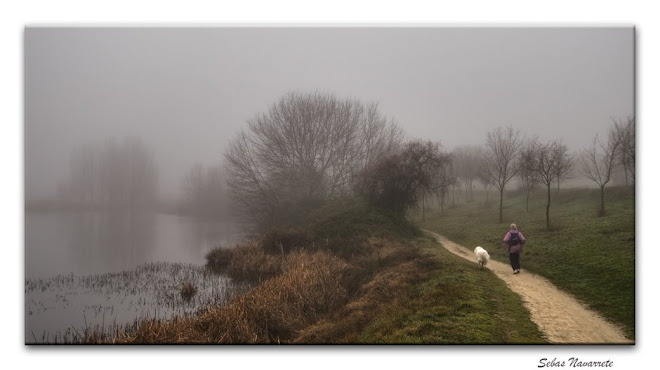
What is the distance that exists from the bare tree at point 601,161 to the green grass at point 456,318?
2550 mm

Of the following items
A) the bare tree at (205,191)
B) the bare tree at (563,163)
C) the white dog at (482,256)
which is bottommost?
the white dog at (482,256)

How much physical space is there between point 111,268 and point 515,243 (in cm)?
800

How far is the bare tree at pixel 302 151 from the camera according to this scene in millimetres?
7250


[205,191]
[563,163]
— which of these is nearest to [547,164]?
[563,163]

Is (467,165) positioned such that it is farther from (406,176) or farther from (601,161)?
(601,161)

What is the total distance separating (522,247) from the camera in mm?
6227

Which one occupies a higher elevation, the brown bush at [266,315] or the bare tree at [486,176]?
the bare tree at [486,176]

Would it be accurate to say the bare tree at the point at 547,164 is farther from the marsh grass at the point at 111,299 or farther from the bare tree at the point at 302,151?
the marsh grass at the point at 111,299

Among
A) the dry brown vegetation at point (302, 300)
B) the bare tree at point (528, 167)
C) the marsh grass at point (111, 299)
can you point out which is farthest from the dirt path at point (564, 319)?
the marsh grass at point (111, 299)

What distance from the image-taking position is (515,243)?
616 centimetres

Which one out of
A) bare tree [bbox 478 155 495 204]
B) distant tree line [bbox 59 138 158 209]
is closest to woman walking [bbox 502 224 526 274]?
bare tree [bbox 478 155 495 204]
